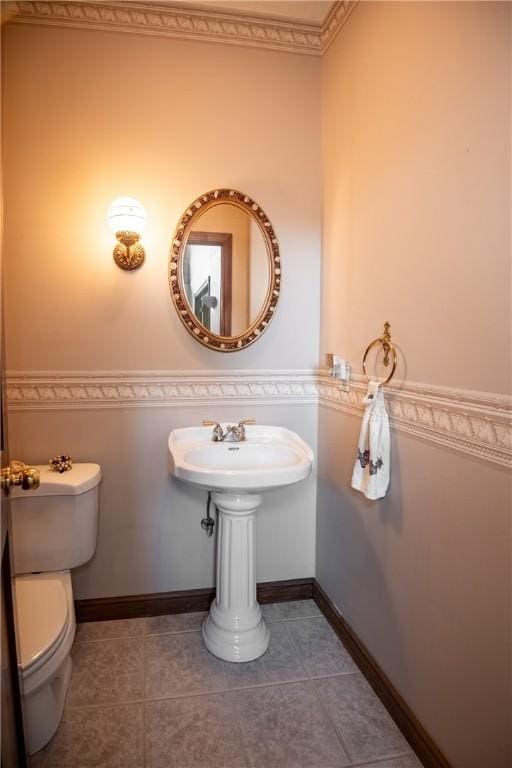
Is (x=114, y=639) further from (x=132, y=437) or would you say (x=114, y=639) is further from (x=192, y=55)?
(x=192, y=55)

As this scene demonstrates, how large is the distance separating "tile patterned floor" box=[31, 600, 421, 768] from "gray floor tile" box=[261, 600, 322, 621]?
9 centimetres

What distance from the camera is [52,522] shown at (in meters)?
1.71

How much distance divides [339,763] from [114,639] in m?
1.02

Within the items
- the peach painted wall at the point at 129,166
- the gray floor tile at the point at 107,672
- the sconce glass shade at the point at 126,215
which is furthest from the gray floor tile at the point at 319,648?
the sconce glass shade at the point at 126,215

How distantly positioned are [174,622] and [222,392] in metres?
1.06

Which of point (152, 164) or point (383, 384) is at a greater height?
point (152, 164)

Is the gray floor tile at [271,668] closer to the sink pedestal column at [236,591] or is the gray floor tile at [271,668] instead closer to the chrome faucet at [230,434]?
the sink pedestal column at [236,591]

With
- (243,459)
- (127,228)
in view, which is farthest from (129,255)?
(243,459)

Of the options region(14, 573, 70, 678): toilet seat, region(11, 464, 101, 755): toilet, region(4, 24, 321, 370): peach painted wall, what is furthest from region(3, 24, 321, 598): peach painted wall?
region(14, 573, 70, 678): toilet seat

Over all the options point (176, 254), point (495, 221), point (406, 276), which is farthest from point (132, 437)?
point (495, 221)

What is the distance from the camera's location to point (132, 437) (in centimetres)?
198

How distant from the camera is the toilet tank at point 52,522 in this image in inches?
66.0

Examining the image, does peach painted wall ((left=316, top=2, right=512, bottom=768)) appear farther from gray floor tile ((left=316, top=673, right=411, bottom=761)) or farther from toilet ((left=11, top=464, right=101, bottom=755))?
toilet ((left=11, top=464, right=101, bottom=755))

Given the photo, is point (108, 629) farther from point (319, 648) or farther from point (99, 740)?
point (319, 648)
